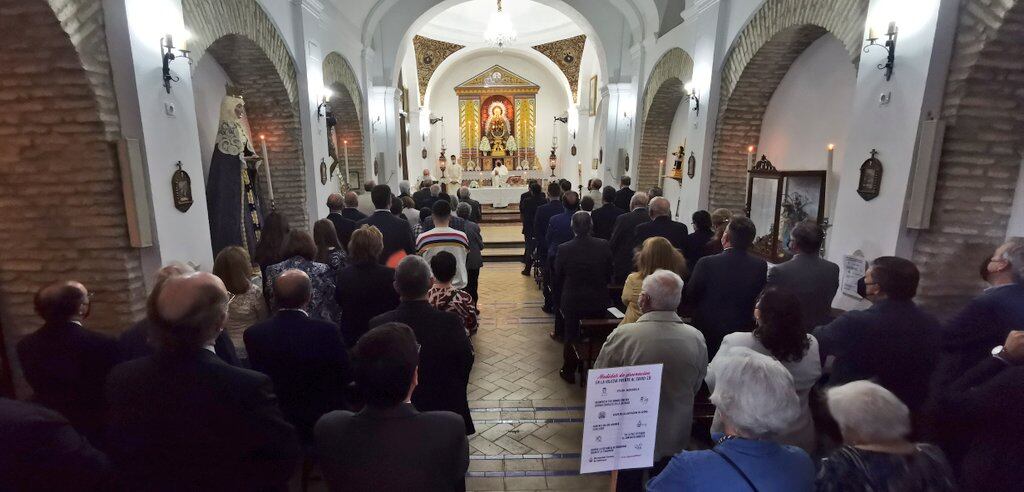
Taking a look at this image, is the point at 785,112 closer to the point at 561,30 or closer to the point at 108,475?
the point at 108,475

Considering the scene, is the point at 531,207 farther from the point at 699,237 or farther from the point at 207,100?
the point at 207,100

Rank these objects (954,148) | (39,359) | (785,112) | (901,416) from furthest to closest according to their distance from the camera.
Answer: (785,112) → (954,148) → (39,359) → (901,416)

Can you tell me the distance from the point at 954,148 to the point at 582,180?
1260 cm

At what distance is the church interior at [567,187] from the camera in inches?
119

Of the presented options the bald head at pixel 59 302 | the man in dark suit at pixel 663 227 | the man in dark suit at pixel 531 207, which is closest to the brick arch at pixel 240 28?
the bald head at pixel 59 302

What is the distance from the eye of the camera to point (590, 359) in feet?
11.4

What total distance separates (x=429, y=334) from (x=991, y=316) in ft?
7.80

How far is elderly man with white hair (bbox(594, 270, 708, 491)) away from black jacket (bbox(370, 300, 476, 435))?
66cm

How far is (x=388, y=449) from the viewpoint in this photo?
4.33ft

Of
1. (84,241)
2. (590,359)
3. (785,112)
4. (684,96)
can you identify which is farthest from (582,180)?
(84,241)

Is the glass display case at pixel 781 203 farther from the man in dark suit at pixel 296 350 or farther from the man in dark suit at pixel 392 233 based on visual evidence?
the man in dark suit at pixel 296 350

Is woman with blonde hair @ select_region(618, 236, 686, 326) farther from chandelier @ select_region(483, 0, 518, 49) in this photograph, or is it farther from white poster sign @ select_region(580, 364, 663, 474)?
chandelier @ select_region(483, 0, 518, 49)

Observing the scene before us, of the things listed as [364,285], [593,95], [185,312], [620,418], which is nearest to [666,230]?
[364,285]

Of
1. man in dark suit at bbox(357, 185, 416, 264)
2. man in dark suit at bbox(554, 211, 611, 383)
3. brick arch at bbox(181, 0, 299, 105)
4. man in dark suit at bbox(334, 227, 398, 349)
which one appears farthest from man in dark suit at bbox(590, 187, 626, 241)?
brick arch at bbox(181, 0, 299, 105)
